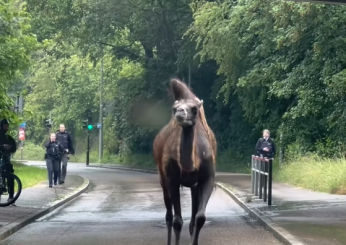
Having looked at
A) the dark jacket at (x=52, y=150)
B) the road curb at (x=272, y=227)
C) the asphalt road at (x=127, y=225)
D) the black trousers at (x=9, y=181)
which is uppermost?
the dark jacket at (x=52, y=150)

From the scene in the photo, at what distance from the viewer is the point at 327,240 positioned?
1096 cm

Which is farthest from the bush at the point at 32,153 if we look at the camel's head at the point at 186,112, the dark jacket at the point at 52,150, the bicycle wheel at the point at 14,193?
the camel's head at the point at 186,112

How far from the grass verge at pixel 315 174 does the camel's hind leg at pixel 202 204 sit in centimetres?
1024

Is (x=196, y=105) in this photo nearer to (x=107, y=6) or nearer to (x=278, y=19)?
(x=278, y=19)

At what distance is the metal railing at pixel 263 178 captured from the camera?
16.8 m

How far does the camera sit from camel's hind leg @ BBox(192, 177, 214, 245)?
974 cm

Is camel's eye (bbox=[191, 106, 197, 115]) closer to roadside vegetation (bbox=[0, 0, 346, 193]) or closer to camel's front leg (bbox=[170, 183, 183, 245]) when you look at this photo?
camel's front leg (bbox=[170, 183, 183, 245])

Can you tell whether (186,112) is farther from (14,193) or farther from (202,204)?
(14,193)

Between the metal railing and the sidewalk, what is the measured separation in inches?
11.4

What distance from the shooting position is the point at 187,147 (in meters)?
9.70

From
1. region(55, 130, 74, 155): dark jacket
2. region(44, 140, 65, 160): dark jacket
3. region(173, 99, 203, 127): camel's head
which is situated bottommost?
region(44, 140, 65, 160): dark jacket

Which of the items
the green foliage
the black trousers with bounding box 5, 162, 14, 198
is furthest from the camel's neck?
the green foliage

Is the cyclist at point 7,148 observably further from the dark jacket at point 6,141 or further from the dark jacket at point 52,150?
the dark jacket at point 52,150

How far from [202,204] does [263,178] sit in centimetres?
822
